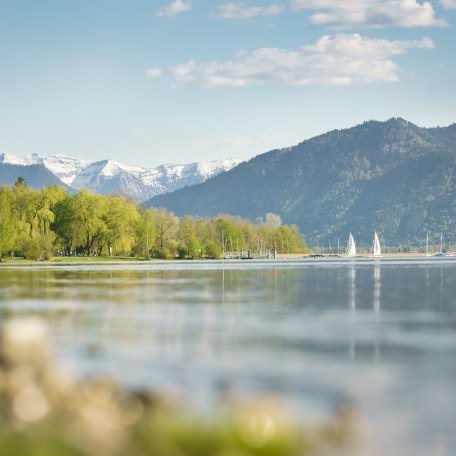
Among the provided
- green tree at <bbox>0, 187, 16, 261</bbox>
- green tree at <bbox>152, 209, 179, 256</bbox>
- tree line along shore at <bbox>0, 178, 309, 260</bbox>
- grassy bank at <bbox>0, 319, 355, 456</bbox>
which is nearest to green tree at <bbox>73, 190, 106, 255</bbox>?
tree line along shore at <bbox>0, 178, 309, 260</bbox>

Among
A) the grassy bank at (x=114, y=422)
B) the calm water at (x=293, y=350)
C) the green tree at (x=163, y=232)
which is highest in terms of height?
the green tree at (x=163, y=232)

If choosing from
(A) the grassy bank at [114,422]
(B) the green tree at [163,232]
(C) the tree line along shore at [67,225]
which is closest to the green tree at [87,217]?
(C) the tree line along shore at [67,225]

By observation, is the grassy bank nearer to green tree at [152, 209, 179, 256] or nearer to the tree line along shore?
the tree line along shore

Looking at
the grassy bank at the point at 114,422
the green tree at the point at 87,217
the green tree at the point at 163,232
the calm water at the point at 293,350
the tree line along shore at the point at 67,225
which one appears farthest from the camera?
the green tree at the point at 163,232

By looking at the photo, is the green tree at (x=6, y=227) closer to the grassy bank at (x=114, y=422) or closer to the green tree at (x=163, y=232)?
the green tree at (x=163, y=232)

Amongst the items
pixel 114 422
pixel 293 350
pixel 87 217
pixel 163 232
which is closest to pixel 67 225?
pixel 87 217

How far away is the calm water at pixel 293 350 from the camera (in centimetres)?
1361

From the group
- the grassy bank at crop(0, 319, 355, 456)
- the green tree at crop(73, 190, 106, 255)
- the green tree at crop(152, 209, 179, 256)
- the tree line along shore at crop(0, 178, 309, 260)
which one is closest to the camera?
the grassy bank at crop(0, 319, 355, 456)

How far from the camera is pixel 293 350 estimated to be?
19984mm

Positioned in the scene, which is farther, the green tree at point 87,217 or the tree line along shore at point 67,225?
the green tree at point 87,217

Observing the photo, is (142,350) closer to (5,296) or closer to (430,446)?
(430,446)

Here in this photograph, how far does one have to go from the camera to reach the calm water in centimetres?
1361

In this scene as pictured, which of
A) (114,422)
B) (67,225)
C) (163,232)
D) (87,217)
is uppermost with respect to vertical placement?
(87,217)

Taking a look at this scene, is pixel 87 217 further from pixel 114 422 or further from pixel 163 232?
pixel 114 422
